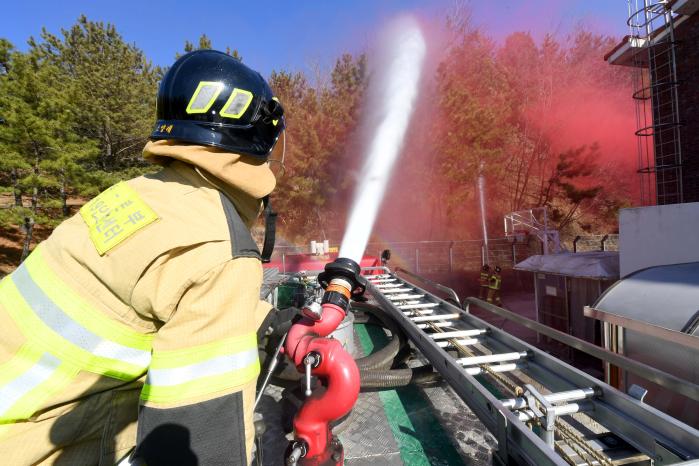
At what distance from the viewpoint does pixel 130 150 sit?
20.9 m

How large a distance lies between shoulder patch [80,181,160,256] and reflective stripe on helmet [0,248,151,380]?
154 mm

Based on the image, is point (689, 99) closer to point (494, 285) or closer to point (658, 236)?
point (658, 236)

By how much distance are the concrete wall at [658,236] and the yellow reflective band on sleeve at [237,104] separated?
335 inches

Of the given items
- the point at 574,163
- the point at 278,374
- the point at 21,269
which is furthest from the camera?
the point at 574,163

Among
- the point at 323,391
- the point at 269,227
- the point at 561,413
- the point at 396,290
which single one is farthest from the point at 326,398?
the point at 396,290

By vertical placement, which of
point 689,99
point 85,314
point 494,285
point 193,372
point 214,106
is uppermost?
point 689,99

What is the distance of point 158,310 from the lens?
0.82m

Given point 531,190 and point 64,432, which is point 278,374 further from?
point 531,190

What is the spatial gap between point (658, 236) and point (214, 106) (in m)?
8.99

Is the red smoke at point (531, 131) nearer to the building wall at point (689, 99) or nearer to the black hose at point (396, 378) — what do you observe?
the building wall at point (689, 99)

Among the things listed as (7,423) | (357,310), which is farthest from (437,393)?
(7,423)

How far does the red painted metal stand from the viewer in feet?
5.00

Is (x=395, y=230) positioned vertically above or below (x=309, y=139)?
below

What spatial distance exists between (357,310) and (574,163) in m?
28.2
